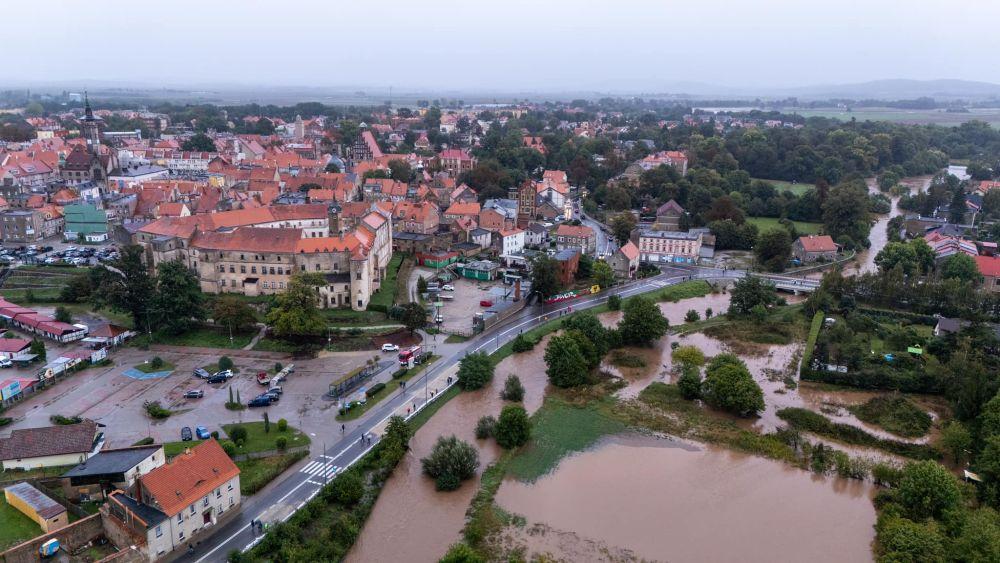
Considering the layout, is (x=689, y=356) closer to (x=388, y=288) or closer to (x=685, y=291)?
(x=685, y=291)

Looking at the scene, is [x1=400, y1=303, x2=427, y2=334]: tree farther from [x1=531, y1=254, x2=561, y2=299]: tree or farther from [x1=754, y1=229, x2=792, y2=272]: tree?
[x1=754, y1=229, x2=792, y2=272]: tree

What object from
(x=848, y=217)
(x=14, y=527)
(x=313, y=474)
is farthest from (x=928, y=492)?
(x=848, y=217)

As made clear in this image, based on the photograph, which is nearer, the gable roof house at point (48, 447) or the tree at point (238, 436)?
the gable roof house at point (48, 447)

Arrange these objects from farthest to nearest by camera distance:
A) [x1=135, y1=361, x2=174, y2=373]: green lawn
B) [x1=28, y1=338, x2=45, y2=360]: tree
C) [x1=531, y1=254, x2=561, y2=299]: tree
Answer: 1. [x1=531, y1=254, x2=561, y2=299]: tree
2. [x1=28, y1=338, x2=45, y2=360]: tree
3. [x1=135, y1=361, x2=174, y2=373]: green lawn

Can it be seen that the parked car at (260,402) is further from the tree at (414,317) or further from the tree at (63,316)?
the tree at (63,316)

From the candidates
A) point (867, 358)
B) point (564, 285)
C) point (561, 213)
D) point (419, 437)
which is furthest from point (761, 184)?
point (419, 437)

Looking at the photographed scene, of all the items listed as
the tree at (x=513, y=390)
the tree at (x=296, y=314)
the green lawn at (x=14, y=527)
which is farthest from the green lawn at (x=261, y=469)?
the tree at (x=296, y=314)

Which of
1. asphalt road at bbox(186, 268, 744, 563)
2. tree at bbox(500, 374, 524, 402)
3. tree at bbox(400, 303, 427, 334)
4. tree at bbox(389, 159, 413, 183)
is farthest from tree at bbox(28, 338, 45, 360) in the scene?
tree at bbox(389, 159, 413, 183)

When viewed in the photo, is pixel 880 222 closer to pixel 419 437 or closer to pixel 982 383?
pixel 982 383
